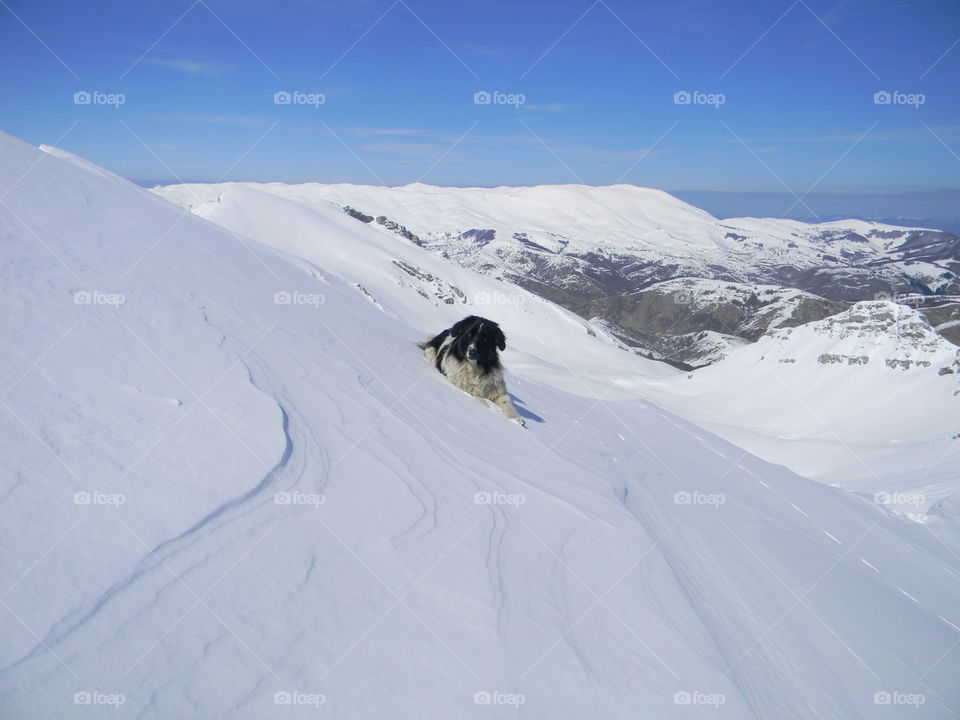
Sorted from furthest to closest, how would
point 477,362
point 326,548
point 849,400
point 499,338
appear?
point 849,400, point 499,338, point 477,362, point 326,548

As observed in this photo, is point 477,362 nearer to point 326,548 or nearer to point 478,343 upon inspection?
point 478,343

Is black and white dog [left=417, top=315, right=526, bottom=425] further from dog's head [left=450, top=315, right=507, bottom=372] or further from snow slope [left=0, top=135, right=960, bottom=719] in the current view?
snow slope [left=0, top=135, right=960, bottom=719]

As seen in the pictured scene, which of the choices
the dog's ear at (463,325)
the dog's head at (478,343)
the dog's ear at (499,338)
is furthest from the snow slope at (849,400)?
the dog's ear at (463,325)

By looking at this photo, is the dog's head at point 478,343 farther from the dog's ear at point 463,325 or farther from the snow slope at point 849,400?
the snow slope at point 849,400

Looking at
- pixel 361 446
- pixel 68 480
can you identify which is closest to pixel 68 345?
pixel 68 480

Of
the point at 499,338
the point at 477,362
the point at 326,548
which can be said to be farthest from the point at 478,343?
the point at 326,548

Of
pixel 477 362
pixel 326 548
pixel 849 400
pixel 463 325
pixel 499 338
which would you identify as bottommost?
pixel 849 400

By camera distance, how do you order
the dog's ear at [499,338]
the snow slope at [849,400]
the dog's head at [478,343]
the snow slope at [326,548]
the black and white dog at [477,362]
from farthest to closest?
the snow slope at [849,400] → the dog's ear at [499,338] → the dog's head at [478,343] → the black and white dog at [477,362] → the snow slope at [326,548]
